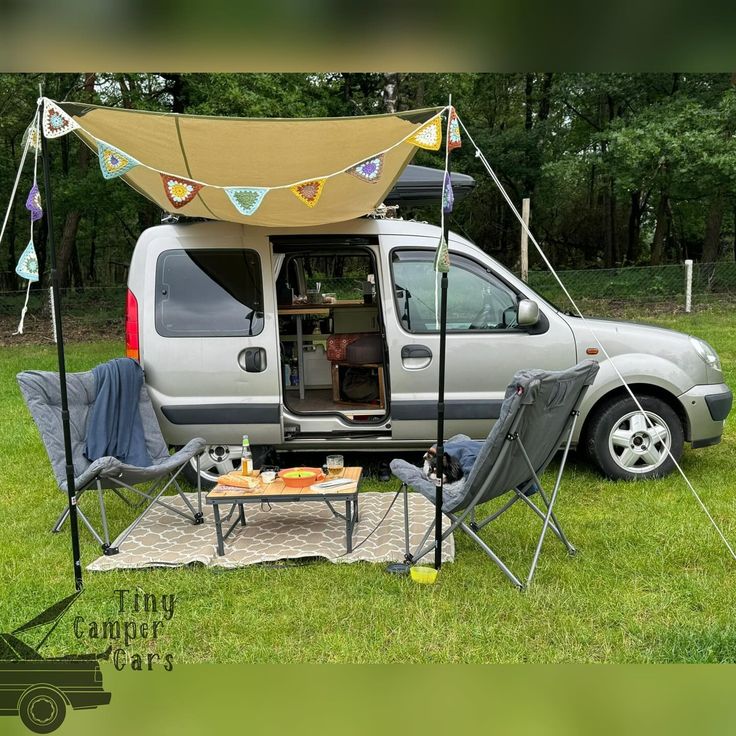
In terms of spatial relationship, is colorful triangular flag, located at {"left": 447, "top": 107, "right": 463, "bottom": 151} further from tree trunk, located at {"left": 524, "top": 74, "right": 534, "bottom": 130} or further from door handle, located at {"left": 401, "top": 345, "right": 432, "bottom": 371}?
tree trunk, located at {"left": 524, "top": 74, "right": 534, "bottom": 130}

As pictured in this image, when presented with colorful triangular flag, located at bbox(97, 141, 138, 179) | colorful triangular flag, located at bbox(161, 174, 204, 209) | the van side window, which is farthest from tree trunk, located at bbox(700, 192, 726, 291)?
colorful triangular flag, located at bbox(97, 141, 138, 179)

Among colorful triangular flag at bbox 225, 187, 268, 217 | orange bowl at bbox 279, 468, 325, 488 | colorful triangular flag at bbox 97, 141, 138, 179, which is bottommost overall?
orange bowl at bbox 279, 468, 325, 488

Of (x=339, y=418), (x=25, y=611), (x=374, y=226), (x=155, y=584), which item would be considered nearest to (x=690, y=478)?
(x=339, y=418)

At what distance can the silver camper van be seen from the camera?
4.84 meters

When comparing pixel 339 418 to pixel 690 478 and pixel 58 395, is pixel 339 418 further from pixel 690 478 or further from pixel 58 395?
pixel 690 478

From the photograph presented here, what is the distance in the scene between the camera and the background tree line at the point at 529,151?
46.8 feet

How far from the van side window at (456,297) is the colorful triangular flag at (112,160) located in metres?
2.12

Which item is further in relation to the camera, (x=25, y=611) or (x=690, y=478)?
(x=690, y=478)

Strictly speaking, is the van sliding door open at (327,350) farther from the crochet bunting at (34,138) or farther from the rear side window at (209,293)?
the crochet bunting at (34,138)

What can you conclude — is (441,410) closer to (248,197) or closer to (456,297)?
(248,197)

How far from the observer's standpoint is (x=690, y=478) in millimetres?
5066

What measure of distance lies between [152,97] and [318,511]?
14.3m

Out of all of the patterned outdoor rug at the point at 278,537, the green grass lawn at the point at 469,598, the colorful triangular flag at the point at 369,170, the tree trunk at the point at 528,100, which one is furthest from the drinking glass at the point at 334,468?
the tree trunk at the point at 528,100

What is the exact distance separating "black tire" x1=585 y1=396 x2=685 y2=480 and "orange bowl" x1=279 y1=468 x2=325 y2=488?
82.9 inches
